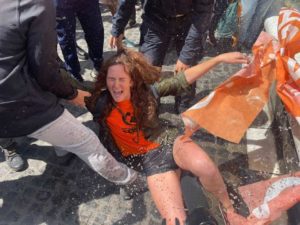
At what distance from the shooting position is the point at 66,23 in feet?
13.1

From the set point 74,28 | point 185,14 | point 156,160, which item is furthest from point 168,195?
point 74,28

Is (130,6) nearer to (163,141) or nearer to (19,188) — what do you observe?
(163,141)

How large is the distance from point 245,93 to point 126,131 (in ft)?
3.64

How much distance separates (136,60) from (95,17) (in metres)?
1.69

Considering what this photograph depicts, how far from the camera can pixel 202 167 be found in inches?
108

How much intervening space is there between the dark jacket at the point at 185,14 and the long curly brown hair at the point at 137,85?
63cm

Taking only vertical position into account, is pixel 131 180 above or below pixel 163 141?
below

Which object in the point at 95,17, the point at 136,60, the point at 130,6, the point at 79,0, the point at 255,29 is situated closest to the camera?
the point at 136,60

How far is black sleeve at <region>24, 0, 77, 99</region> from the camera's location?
6.64ft

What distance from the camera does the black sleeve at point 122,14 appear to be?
3.47 m

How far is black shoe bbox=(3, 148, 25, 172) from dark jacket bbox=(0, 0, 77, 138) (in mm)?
1030

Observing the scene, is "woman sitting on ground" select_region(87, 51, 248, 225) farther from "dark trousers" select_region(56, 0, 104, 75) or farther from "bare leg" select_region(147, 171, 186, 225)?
"dark trousers" select_region(56, 0, 104, 75)

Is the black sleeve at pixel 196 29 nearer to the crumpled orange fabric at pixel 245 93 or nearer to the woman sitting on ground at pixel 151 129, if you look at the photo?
the woman sitting on ground at pixel 151 129

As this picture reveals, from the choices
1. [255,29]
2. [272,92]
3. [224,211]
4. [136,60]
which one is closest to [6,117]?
[136,60]
